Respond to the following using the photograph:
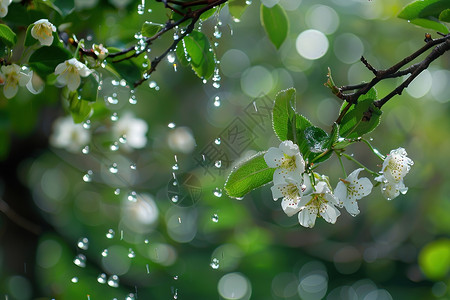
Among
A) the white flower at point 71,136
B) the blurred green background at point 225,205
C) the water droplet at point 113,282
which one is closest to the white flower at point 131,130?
the blurred green background at point 225,205

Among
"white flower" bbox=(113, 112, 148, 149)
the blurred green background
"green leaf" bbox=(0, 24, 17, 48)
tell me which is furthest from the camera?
the blurred green background

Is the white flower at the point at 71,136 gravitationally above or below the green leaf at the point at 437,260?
above

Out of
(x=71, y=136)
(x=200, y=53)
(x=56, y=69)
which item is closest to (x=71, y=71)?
(x=56, y=69)

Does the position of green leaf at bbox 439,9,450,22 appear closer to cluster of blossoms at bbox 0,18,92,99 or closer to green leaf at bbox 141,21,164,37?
green leaf at bbox 141,21,164,37

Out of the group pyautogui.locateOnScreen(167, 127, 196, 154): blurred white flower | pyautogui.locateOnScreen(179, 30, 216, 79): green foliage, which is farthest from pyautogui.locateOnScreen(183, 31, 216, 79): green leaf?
pyautogui.locateOnScreen(167, 127, 196, 154): blurred white flower

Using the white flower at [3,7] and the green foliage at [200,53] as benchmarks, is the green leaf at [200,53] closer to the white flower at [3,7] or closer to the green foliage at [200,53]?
the green foliage at [200,53]

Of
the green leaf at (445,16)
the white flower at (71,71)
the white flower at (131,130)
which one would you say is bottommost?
the white flower at (131,130)
